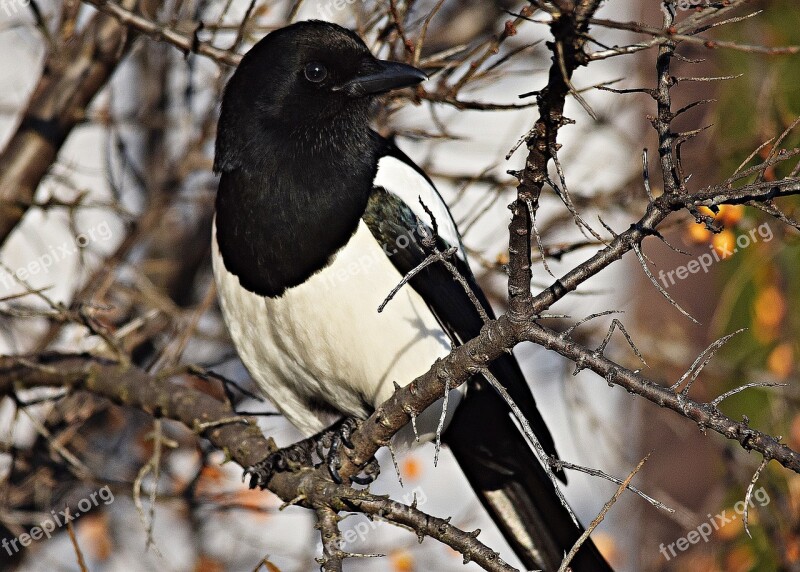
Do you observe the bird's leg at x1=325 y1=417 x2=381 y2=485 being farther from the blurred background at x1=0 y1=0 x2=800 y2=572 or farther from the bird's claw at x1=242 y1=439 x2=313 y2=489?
the blurred background at x1=0 y1=0 x2=800 y2=572

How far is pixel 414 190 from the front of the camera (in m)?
2.66

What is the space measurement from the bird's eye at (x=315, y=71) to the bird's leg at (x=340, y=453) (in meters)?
0.99

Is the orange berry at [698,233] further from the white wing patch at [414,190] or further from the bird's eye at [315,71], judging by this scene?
the bird's eye at [315,71]

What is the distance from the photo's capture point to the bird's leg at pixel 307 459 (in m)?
2.47

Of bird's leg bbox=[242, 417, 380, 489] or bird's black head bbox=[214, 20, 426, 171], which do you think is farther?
bird's black head bbox=[214, 20, 426, 171]

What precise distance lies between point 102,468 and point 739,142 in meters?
2.67

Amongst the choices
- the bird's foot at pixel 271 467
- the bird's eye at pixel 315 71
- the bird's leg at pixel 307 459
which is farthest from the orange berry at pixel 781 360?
the bird's eye at pixel 315 71

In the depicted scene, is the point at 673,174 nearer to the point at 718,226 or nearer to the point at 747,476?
the point at 718,226

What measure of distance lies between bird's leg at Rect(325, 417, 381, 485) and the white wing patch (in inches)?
22.9

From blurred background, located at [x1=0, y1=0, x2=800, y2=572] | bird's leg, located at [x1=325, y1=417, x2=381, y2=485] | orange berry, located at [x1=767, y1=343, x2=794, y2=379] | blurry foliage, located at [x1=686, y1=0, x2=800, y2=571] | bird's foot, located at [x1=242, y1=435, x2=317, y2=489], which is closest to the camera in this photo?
bird's leg, located at [x1=325, y1=417, x2=381, y2=485]

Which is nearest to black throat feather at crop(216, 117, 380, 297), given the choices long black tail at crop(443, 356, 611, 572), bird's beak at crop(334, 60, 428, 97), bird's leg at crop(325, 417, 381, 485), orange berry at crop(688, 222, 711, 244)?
bird's beak at crop(334, 60, 428, 97)

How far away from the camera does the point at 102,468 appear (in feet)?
12.1

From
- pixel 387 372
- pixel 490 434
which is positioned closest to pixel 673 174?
pixel 387 372

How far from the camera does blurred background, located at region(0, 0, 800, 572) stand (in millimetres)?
2961
